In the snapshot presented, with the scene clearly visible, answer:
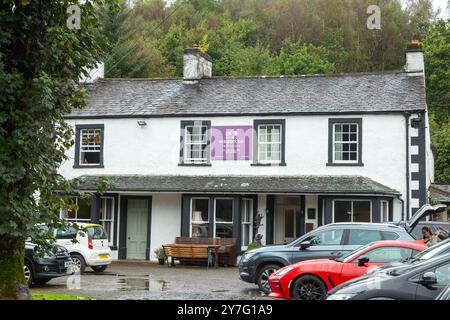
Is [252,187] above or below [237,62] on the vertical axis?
below

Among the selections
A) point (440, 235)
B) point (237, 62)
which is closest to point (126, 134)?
point (440, 235)

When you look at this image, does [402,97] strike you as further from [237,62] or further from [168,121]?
[237,62]

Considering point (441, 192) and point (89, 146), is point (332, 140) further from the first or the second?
point (441, 192)

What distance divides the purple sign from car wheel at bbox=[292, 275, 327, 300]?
515 inches

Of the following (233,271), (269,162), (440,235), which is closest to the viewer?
(440,235)

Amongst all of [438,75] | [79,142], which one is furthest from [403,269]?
[438,75]

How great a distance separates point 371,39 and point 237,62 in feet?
35.1

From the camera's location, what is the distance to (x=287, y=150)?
26.4 m

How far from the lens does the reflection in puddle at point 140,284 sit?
678 inches

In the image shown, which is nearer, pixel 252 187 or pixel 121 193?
pixel 252 187

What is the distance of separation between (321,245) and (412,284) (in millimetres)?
7412

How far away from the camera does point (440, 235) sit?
16.5 meters

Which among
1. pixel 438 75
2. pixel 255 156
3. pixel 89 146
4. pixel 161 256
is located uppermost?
pixel 438 75

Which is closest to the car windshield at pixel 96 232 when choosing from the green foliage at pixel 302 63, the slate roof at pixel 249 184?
the slate roof at pixel 249 184
